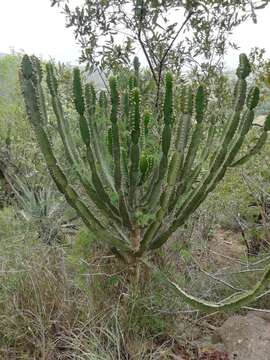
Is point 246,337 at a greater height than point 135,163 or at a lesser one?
lesser

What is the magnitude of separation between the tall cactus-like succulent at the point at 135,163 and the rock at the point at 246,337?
79 cm

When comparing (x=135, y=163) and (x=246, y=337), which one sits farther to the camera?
(x=246, y=337)

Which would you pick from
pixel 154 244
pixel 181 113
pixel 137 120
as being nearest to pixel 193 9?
pixel 181 113

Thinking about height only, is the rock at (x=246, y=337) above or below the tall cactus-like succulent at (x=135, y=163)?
below

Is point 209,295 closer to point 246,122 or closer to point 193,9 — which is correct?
point 246,122

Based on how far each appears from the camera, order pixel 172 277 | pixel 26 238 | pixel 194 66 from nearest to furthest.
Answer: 1. pixel 172 277
2. pixel 26 238
3. pixel 194 66

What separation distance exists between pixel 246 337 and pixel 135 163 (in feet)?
4.67

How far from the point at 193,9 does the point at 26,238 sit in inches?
99.3

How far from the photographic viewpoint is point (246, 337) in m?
3.32

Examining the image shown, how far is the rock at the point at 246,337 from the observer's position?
125 inches

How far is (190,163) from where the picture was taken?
342cm

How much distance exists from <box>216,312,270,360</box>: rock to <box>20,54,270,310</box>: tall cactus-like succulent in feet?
2.59

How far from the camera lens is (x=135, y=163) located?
121 inches

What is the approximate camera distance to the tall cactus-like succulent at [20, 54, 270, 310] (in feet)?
10.4
